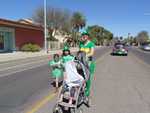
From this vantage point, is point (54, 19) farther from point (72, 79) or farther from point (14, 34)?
point (72, 79)

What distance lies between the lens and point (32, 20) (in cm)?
7075

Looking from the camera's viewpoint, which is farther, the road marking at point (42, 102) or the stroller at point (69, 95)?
the road marking at point (42, 102)

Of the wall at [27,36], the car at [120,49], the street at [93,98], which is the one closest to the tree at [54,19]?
the wall at [27,36]

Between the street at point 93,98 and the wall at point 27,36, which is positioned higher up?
the wall at point 27,36

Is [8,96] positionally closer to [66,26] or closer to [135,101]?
[135,101]

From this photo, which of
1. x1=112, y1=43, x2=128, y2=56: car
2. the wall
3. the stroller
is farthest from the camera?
the wall

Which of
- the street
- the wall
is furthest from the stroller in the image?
the wall

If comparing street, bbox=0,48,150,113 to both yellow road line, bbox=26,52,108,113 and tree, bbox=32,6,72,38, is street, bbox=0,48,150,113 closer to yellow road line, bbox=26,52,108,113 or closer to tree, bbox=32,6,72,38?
yellow road line, bbox=26,52,108,113

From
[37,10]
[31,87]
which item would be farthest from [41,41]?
[31,87]

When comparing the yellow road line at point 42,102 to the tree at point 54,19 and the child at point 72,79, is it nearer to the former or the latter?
the child at point 72,79

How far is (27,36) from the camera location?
167ft

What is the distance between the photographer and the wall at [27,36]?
47.7 m

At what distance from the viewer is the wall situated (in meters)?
47.7

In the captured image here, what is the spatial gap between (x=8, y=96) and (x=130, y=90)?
391 cm
